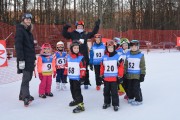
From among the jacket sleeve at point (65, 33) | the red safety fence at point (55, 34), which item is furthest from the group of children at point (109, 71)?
the red safety fence at point (55, 34)

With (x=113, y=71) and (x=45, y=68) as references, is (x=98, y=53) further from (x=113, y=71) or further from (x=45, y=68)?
(x=113, y=71)

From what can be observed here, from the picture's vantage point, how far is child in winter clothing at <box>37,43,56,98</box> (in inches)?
238

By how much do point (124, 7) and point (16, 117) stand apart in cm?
4578

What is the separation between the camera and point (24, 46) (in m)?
5.33

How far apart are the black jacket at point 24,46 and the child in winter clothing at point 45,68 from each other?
60cm

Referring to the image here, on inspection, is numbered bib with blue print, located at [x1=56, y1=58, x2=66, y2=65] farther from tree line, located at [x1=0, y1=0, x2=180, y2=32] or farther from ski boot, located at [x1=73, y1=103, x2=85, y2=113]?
tree line, located at [x1=0, y1=0, x2=180, y2=32]

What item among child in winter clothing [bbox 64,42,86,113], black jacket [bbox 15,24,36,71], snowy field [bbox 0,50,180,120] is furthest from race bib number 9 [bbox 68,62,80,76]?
black jacket [bbox 15,24,36,71]

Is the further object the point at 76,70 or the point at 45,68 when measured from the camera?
the point at 45,68

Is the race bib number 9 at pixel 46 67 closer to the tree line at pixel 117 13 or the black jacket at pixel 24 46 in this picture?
the black jacket at pixel 24 46

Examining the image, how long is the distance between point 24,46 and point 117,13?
45.1m

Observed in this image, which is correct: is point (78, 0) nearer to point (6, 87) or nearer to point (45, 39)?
point (45, 39)

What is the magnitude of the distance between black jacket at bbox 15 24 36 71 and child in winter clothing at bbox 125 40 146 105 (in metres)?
1.96

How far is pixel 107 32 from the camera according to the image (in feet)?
95.6

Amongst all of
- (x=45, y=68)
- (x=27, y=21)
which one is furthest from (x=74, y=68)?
(x=27, y=21)
